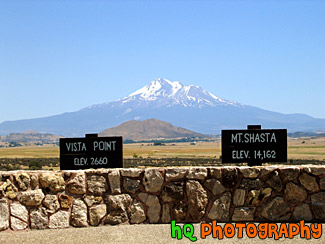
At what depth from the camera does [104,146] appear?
10719mm

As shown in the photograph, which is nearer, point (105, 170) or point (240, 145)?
point (105, 170)

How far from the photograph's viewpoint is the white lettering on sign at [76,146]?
35.0ft

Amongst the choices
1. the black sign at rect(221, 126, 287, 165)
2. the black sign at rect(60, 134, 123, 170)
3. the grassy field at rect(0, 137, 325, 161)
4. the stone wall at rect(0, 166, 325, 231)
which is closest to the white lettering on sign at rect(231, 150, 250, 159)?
the black sign at rect(221, 126, 287, 165)

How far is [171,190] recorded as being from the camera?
389 inches

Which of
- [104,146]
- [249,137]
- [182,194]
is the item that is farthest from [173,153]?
[182,194]

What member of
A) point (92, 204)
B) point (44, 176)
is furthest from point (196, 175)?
point (44, 176)

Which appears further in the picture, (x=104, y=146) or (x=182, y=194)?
(x=104, y=146)

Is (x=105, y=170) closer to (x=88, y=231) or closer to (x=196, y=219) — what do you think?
(x=88, y=231)

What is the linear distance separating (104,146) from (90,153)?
31 cm

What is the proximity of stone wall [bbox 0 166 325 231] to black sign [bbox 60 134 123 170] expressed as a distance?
31.9 inches

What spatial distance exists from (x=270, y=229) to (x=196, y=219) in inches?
53.9

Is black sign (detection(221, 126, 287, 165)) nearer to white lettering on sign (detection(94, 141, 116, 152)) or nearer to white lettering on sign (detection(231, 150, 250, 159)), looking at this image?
white lettering on sign (detection(231, 150, 250, 159))

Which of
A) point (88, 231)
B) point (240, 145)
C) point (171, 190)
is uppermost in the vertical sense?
point (240, 145)

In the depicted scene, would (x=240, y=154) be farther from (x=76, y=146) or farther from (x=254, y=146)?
(x=76, y=146)
